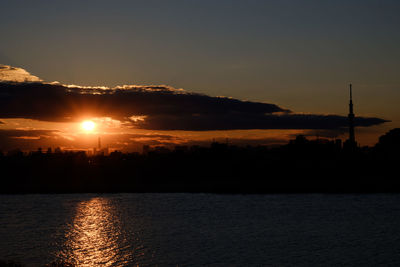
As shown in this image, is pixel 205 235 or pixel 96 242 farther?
pixel 205 235

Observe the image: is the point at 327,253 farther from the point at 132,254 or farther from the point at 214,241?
the point at 132,254

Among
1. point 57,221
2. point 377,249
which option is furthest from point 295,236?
point 57,221

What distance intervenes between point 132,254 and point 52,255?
818 cm

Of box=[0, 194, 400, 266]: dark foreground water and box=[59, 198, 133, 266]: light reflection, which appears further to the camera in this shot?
box=[0, 194, 400, 266]: dark foreground water

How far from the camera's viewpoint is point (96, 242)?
204 feet

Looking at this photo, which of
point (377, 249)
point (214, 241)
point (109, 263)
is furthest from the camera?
point (214, 241)

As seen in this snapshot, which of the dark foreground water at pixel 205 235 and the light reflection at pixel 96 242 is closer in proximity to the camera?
the light reflection at pixel 96 242

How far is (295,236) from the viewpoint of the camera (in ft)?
222

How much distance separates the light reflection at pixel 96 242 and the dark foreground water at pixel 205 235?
95 millimetres

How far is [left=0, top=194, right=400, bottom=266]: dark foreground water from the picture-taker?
5072 cm

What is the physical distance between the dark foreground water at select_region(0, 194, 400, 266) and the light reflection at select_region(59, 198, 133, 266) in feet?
0.31

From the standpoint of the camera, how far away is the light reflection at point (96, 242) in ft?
164

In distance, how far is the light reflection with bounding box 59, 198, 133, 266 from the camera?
164 feet

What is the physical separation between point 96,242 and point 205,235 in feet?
49.3
